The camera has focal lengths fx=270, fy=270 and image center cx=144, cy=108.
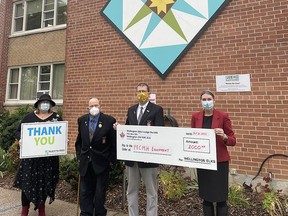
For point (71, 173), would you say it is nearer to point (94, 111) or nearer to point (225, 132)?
point (94, 111)

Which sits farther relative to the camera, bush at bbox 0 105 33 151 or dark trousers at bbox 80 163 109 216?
bush at bbox 0 105 33 151

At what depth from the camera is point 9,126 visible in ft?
29.4

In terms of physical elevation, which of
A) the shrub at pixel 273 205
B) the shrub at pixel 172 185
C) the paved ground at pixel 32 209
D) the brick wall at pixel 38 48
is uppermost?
the brick wall at pixel 38 48

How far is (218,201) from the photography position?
3.16m

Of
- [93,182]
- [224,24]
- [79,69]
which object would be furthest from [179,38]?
[93,182]

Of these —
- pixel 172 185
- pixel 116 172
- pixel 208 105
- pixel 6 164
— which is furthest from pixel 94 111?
pixel 6 164

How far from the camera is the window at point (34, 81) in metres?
10.2

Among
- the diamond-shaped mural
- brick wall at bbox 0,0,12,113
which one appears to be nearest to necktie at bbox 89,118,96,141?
the diamond-shaped mural

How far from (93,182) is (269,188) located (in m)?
3.14

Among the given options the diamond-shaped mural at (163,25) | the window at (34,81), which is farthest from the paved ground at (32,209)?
the window at (34,81)

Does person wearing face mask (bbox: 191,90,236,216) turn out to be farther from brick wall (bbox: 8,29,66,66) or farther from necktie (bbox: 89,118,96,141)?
brick wall (bbox: 8,29,66,66)

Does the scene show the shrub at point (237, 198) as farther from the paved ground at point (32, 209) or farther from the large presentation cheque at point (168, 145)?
the paved ground at point (32, 209)

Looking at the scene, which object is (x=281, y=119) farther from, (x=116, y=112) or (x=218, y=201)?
(x=116, y=112)

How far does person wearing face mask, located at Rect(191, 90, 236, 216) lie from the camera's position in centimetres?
316
